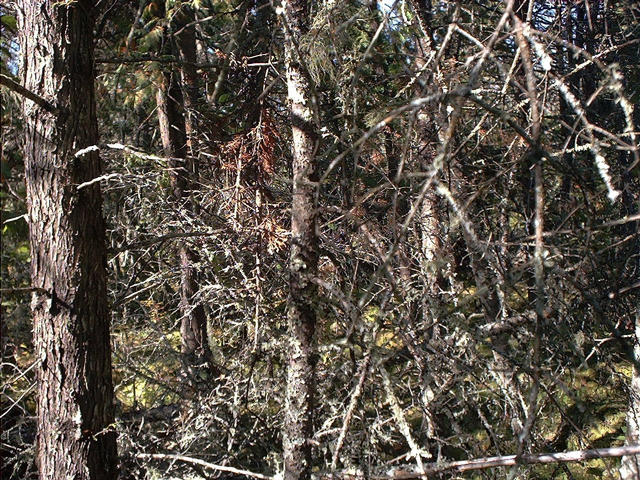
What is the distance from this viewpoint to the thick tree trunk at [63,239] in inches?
150

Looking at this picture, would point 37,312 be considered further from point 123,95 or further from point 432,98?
point 123,95

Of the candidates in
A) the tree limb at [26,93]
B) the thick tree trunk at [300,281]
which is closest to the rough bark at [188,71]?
the tree limb at [26,93]

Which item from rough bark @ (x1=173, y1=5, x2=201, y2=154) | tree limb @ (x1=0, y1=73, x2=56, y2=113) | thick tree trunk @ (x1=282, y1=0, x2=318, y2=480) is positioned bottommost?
thick tree trunk @ (x1=282, y1=0, x2=318, y2=480)

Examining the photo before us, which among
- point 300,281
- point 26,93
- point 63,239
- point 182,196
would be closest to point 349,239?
point 300,281

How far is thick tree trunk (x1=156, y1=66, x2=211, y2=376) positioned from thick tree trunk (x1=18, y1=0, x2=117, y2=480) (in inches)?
69.0

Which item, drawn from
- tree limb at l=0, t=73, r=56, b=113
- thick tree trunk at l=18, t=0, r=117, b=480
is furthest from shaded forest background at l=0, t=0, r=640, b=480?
tree limb at l=0, t=73, r=56, b=113

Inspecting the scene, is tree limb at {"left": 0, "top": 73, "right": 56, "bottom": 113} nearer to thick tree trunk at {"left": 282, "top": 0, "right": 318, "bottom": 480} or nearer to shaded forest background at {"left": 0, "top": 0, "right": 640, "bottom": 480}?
shaded forest background at {"left": 0, "top": 0, "right": 640, "bottom": 480}

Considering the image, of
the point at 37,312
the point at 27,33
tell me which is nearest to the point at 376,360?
the point at 37,312

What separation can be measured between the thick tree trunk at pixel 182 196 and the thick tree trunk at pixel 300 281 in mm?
2318

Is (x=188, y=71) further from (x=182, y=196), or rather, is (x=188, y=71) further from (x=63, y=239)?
(x=63, y=239)

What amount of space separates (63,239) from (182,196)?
2.97 m

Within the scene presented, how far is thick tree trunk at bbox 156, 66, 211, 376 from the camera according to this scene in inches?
238

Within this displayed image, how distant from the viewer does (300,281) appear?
3531 millimetres

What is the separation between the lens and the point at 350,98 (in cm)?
412
